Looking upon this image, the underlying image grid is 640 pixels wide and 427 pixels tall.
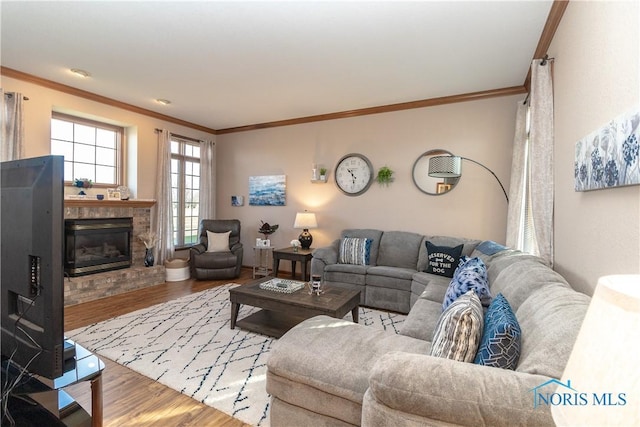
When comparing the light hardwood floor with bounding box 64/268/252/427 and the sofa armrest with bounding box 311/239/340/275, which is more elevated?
the sofa armrest with bounding box 311/239/340/275

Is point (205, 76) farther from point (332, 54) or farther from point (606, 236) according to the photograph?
point (606, 236)

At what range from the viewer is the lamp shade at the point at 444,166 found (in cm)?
394

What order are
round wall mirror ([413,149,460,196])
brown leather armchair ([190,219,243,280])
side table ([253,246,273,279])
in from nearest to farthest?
round wall mirror ([413,149,460,196]) → brown leather armchair ([190,219,243,280]) → side table ([253,246,273,279])

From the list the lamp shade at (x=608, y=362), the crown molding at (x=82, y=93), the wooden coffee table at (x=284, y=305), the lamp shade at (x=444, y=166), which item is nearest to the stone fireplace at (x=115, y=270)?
the crown molding at (x=82, y=93)

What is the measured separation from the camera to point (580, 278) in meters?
1.83

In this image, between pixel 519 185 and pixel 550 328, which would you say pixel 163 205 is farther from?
pixel 550 328

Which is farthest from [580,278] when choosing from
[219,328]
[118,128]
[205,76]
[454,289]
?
[118,128]

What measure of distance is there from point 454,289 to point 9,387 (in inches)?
89.7

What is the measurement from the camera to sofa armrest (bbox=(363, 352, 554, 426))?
3.02ft

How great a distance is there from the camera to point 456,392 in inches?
38.9

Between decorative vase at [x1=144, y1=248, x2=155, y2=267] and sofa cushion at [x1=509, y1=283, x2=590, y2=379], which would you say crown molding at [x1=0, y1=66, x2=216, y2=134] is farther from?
sofa cushion at [x1=509, y1=283, x2=590, y2=379]

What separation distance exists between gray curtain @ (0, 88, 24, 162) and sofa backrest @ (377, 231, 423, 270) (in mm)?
4523

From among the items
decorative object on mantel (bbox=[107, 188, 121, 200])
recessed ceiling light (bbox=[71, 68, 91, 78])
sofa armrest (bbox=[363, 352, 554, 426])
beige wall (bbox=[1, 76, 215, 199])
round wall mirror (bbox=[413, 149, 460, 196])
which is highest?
recessed ceiling light (bbox=[71, 68, 91, 78])

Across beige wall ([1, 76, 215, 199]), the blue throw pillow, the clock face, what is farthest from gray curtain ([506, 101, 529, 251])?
beige wall ([1, 76, 215, 199])
